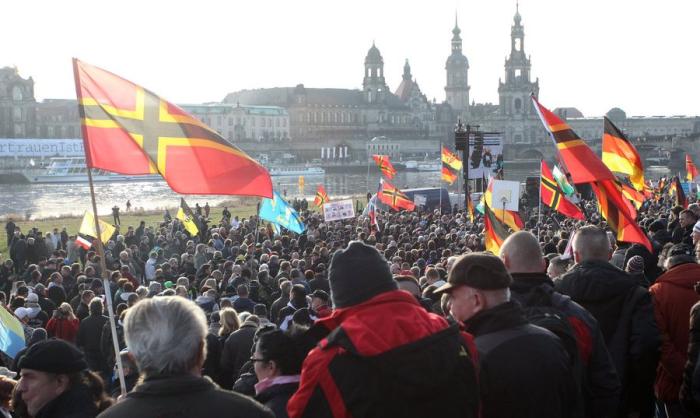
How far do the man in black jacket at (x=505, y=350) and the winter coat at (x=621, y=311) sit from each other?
1.02 meters

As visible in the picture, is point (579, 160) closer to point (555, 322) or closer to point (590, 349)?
point (590, 349)

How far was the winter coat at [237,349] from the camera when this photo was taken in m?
5.19

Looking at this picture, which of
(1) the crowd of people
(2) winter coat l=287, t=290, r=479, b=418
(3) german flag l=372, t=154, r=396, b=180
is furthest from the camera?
(3) german flag l=372, t=154, r=396, b=180

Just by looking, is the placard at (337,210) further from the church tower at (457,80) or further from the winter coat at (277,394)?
the church tower at (457,80)

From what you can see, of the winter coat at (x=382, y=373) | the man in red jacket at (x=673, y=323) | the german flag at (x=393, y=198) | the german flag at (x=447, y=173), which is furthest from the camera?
the german flag at (x=447, y=173)

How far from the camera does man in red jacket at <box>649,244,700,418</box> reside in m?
4.59

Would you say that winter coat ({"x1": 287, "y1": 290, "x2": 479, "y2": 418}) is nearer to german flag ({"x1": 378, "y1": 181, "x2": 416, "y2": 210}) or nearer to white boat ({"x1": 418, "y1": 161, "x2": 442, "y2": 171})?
german flag ({"x1": 378, "y1": 181, "x2": 416, "y2": 210})

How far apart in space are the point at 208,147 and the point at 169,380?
339cm

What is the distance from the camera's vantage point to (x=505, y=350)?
118 inches

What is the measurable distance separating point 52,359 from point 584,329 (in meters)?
2.10

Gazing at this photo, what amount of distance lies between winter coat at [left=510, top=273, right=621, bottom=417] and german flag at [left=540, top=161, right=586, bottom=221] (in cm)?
1139

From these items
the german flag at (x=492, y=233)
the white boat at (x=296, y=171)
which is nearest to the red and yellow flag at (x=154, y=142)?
the german flag at (x=492, y=233)

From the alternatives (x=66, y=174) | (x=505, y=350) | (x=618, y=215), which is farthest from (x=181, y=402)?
(x=66, y=174)

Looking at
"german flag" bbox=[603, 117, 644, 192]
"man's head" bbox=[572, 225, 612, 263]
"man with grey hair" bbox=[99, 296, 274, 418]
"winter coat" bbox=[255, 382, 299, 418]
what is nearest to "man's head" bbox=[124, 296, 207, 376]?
"man with grey hair" bbox=[99, 296, 274, 418]
